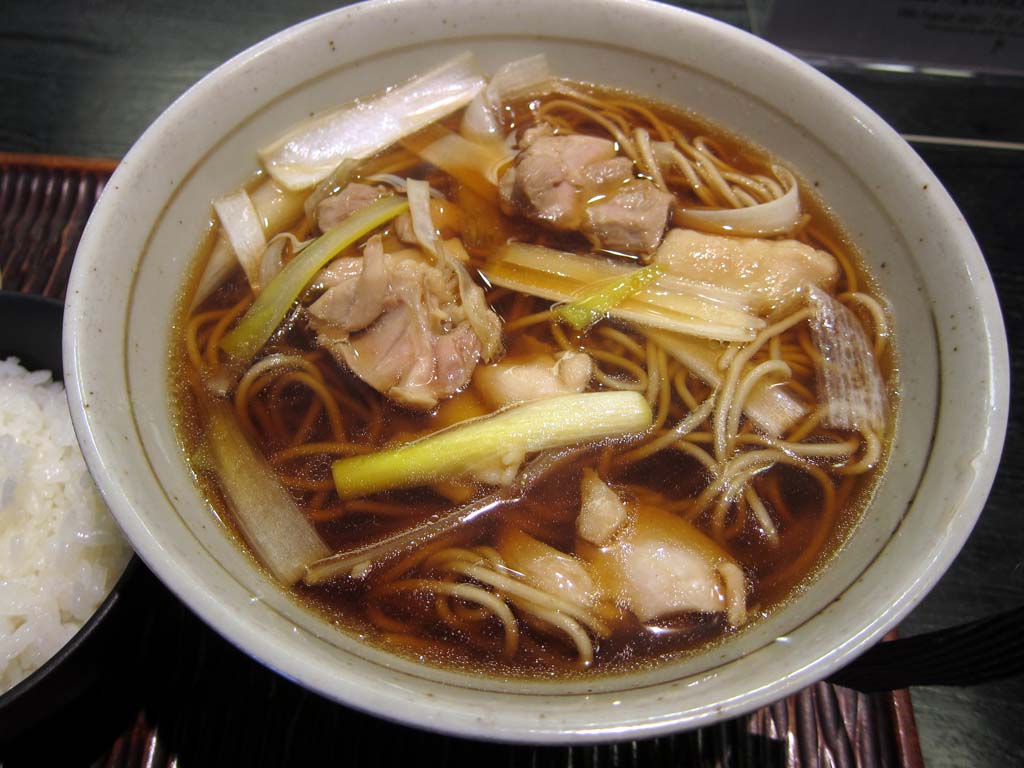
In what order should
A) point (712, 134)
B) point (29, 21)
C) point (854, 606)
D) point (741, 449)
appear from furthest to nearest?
point (29, 21), point (712, 134), point (741, 449), point (854, 606)

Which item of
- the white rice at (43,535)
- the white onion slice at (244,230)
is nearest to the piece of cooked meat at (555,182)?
the white onion slice at (244,230)

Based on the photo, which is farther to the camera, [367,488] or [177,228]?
[177,228]

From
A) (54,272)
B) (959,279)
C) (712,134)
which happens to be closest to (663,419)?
(959,279)

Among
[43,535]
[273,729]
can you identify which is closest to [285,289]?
[43,535]

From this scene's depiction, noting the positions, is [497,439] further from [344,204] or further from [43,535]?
[43,535]

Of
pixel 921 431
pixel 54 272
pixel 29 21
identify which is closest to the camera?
pixel 921 431

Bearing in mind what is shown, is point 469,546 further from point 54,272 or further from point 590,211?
point 54,272

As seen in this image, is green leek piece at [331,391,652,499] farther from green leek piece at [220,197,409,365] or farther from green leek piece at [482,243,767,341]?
green leek piece at [220,197,409,365]

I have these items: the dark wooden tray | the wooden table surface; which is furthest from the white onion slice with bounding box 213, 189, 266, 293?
the wooden table surface

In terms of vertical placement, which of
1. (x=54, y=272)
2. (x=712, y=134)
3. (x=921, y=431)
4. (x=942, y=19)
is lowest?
(x=54, y=272)
